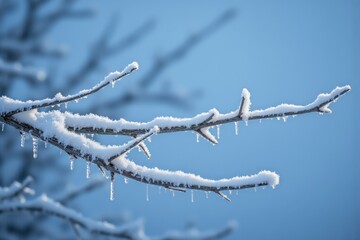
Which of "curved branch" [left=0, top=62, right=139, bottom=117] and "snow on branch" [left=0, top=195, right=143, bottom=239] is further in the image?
"snow on branch" [left=0, top=195, right=143, bottom=239]

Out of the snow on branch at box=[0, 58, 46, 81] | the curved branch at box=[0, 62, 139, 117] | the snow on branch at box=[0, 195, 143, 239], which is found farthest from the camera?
the snow on branch at box=[0, 58, 46, 81]

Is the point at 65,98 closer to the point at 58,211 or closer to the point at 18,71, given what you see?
the point at 58,211

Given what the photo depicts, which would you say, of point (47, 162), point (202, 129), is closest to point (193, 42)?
point (47, 162)

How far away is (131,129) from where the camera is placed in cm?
110

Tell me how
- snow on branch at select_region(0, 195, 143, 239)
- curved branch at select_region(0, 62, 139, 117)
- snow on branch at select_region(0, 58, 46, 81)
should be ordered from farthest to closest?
snow on branch at select_region(0, 58, 46, 81) < snow on branch at select_region(0, 195, 143, 239) < curved branch at select_region(0, 62, 139, 117)

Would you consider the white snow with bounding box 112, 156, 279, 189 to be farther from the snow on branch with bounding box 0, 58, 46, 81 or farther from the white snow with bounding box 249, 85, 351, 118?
the snow on branch with bounding box 0, 58, 46, 81

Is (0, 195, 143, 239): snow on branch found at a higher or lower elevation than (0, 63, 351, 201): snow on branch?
lower

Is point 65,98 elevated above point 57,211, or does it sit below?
above

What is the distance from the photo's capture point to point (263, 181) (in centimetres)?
104

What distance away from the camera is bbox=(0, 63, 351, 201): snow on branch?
39.9 inches

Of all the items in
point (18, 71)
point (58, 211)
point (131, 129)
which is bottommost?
point (58, 211)

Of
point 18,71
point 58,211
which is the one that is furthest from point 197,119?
point 18,71

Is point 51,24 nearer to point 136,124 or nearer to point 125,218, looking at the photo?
point 125,218

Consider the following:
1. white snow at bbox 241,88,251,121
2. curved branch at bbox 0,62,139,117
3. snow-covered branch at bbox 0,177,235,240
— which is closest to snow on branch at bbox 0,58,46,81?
snow-covered branch at bbox 0,177,235,240
